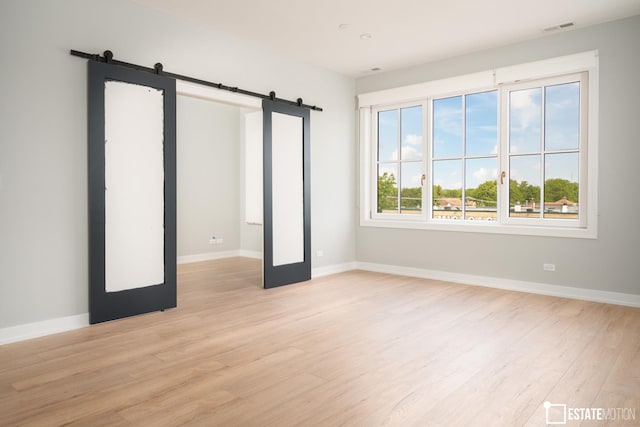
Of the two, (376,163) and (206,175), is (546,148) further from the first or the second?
(206,175)

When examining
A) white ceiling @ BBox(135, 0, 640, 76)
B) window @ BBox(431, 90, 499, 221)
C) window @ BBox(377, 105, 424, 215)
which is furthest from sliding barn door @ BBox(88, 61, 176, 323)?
window @ BBox(431, 90, 499, 221)

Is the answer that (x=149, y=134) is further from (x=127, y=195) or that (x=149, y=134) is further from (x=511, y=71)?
(x=511, y=71)

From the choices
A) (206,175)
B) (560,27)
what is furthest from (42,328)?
(560,27)

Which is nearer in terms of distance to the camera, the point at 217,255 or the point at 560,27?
the point at 560,27

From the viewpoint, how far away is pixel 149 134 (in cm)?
403

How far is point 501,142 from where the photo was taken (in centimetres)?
524

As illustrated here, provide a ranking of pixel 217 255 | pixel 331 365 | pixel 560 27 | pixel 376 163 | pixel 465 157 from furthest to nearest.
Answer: pixel 217 255
pixel 376 163
pixel 465 157
pixel 560 27
pixel 331 365

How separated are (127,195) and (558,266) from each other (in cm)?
457

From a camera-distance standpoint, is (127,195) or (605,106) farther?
(605,106)

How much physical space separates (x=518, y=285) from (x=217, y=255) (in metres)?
5.08

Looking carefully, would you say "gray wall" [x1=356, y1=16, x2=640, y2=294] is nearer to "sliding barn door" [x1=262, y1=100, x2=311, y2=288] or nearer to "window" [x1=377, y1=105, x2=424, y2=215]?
"window" [x1=377, y1=105, x2=424, y2=215]

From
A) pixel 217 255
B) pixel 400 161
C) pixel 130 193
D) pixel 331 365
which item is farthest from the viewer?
pixel 217 255

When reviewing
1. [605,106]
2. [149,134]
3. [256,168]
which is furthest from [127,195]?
[605,106]

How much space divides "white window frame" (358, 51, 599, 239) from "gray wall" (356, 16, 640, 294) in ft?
0.27
